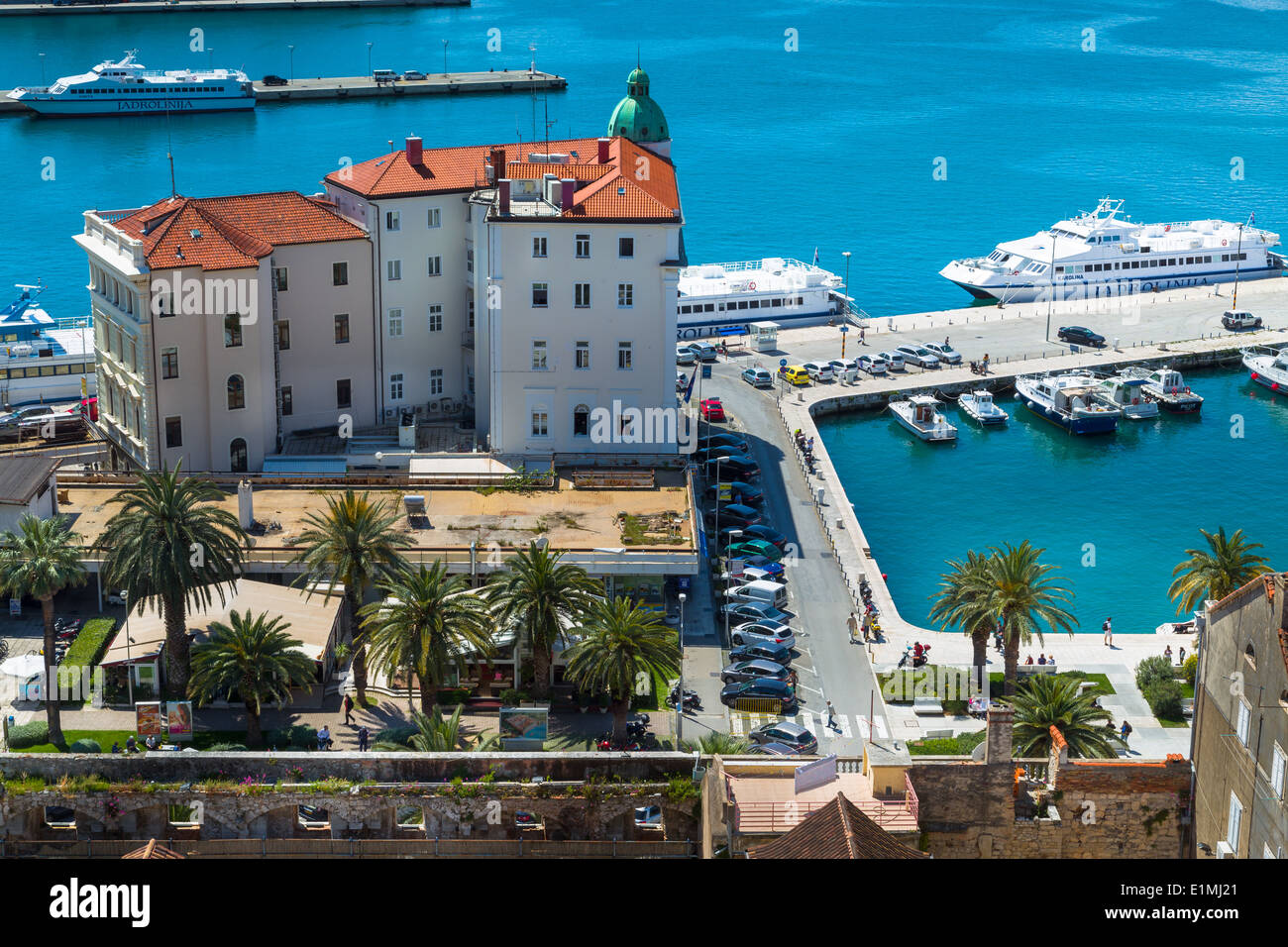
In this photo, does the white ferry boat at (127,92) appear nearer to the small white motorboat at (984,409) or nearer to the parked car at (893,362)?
the parked car at (893,362)

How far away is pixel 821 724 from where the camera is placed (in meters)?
58.0

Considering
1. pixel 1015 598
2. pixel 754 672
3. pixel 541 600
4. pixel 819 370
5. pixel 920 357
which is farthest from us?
pixel 920 357

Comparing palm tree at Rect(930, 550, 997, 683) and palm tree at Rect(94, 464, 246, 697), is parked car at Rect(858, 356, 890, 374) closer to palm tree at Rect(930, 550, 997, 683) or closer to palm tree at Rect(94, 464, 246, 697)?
palm tree at Rect(930, 550, 997, 683)

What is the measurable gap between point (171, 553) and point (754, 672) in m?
20.8

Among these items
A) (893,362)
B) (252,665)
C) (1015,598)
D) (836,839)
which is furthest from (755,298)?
(836,839)

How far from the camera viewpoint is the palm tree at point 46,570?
54.5m

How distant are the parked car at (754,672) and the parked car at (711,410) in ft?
101

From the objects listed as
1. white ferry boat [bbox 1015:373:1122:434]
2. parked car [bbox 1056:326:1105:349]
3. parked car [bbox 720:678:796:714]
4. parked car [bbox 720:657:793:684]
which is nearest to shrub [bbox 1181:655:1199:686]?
parked car [bbox 720:657:793:684]

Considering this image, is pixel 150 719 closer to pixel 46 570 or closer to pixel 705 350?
pixel 46 570

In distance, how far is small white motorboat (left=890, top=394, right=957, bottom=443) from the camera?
9888 centimetres

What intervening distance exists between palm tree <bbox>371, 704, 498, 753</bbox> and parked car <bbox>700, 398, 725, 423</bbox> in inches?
1560

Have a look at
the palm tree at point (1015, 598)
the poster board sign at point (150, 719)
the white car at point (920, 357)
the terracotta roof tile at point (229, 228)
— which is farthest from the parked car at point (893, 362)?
the poster board sign at point (150, 719)
